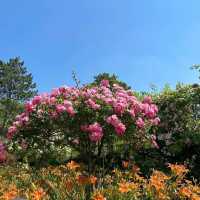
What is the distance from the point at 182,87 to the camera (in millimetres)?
13070

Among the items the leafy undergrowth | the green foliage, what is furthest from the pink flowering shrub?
the green foliage

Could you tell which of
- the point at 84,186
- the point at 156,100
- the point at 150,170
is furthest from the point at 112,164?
the point at 84,186

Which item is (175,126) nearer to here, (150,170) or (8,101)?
(150,170)

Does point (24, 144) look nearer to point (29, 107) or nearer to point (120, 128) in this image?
point (29, 107)

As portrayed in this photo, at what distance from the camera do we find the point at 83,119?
9352 mm

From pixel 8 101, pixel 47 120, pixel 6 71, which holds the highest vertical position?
pixel 6 71

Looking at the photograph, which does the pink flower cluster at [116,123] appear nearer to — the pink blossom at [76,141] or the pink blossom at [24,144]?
the pink blossom at [76,141]

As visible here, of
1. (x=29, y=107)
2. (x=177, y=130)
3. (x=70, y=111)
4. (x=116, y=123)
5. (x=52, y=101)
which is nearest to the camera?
(x=116, y=123)

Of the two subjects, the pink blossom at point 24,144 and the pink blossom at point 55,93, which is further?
the pink blossom at point 24,144

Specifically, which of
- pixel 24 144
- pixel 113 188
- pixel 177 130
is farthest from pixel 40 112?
pixel 177 130

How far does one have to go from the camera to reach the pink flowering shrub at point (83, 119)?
9250 mm

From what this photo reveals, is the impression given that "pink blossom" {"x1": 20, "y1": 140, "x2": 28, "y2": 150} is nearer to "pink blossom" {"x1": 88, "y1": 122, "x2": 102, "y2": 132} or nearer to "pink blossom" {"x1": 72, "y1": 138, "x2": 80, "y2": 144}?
"pink blossom" {"x1": 72, "y1": 138, "x2": 80, "y2": 144}

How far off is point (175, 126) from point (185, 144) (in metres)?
0.69

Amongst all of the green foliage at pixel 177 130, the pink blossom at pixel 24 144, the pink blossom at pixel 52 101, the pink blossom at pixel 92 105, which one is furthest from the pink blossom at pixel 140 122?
the pink blossom at pixel 24 144
